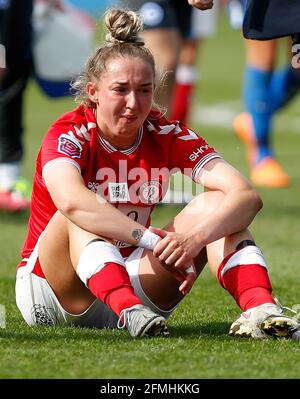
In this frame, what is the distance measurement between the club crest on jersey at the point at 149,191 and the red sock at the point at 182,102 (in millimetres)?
4620

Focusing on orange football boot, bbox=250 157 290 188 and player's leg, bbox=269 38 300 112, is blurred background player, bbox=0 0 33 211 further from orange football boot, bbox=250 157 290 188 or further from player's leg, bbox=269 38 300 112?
player's leg, bbox=269 38 300 112

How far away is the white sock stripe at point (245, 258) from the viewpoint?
3854mm

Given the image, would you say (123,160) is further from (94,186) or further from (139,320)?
(139,320)

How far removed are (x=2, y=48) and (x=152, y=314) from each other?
3.39m

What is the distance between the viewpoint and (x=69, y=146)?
391 centimetres

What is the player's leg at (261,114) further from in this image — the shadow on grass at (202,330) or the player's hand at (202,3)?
the shadow on grass at (202,330)

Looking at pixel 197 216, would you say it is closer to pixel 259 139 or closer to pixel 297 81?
pixel 259 139

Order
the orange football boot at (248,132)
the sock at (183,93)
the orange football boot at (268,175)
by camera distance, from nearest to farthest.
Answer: the orange football boot at (268,175) → the orange football boot at (248,132) → the sock at (183,93)

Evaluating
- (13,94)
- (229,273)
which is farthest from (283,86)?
(229,273)

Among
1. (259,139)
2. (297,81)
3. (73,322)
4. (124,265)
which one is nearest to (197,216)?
(124,265)

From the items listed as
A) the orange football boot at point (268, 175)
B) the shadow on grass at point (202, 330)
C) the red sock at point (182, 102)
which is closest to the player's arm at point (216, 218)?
the shadow on grass at point (202, 330)

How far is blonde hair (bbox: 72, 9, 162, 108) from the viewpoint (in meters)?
3.97

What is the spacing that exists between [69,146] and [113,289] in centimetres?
54

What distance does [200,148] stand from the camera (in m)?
4.11
